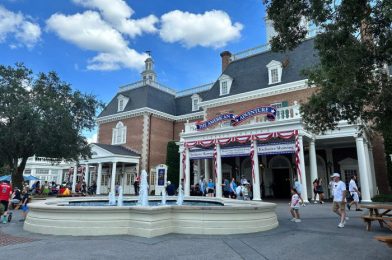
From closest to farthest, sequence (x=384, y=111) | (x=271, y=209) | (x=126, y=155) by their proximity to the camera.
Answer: (x=384, y=111), (x=271, y=209), (x=126, y=155)

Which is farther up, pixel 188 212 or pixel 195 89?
pixel 195 89

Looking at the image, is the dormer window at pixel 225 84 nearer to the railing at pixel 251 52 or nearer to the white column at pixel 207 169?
the railing at pixel 251 52

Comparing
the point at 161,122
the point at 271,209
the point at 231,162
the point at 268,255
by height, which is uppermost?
the point at 161,122

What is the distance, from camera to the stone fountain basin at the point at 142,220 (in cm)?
786

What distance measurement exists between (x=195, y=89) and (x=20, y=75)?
20809mm

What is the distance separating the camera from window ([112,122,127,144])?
111 ft

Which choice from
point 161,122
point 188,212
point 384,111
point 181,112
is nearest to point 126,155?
point 161,122

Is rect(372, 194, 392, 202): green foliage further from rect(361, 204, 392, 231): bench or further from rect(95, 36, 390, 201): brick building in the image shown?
rect(361, 204, 392, 231): bench

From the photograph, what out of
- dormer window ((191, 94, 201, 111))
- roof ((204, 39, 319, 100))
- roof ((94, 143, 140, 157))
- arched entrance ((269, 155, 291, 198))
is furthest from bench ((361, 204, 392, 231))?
dormer window ((191, 94, 201, 111))

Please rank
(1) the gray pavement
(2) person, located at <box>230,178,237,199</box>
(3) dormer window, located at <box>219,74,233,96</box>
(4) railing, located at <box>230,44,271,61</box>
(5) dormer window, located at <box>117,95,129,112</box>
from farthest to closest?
1. (5) dormer window, located at <box>117,95,129,112</box>
2. (4) railing, located at <box>230,44,271,61</box>
3. (3) dormer window, located at <box>219,74,233,96</box>
4. (2) person, located at <box>230,178,237,199</box>
5. (1) the gray pavement

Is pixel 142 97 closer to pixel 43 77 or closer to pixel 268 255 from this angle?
pixel 43 77

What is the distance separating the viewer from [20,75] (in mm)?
20938

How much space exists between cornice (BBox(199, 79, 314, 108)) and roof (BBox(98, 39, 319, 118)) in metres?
0.54

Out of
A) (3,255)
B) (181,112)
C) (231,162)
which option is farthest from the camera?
(181,112)
